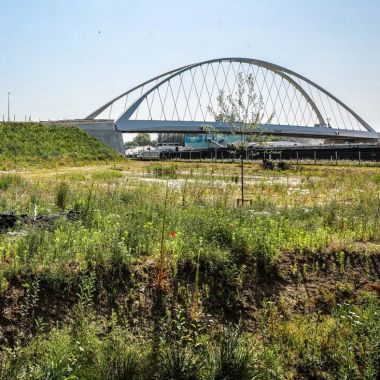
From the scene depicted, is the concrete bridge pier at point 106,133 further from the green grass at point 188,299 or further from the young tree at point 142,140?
the young tree at point 142,140

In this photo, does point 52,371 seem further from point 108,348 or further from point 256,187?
point 256,187

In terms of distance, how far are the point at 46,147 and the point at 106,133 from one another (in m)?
21.4

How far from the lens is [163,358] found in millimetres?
5727

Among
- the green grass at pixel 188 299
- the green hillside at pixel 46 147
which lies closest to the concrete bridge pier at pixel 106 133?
the green hillside at pixel 46 147

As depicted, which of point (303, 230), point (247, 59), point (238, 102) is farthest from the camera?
point (247, 59)

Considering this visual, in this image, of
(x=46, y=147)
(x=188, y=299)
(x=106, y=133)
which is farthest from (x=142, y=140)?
(x=188, y=299)

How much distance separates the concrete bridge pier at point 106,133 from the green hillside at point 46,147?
360 inches

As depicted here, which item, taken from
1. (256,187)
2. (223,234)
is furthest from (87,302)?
(256,187)

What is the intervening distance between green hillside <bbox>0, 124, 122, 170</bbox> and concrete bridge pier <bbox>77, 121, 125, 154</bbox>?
913 centimetres

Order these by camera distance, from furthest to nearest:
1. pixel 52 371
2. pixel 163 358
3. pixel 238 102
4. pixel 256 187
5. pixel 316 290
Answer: pixel 256 187, pixel 238 102, pixel 316 290, pixel 163 358, pixel 52 371

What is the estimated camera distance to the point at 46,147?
41.9 meters

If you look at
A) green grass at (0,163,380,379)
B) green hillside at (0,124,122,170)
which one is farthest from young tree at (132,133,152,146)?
green grass at (0,163,380,379)

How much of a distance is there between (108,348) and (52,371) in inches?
33.2

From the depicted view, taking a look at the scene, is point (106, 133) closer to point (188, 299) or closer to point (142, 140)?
point (188, 299)
